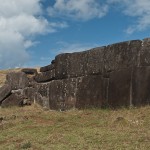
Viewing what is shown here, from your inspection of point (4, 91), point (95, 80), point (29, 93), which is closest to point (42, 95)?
point (29, 93)

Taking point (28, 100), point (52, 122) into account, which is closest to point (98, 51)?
point (52, 122)

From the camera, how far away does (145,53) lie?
40.4 feet

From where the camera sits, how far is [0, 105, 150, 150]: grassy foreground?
28.4ft

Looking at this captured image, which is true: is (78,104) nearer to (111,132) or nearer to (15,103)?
(15,103)

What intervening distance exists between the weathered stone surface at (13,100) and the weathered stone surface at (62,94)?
75.0 inches

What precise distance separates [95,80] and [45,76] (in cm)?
330

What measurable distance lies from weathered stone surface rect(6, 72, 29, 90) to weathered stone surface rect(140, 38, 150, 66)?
7023 millimetres

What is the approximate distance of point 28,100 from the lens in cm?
1738

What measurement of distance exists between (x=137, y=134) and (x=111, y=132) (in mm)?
721

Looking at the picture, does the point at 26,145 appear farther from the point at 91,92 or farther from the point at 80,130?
the point at 91,92

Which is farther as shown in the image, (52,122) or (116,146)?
(52,122)

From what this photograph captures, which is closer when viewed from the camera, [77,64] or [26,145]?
[26,145]

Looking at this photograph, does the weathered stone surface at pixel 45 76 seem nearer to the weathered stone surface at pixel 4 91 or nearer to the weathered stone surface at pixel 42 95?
the weathered stone surface at pixel 42 95

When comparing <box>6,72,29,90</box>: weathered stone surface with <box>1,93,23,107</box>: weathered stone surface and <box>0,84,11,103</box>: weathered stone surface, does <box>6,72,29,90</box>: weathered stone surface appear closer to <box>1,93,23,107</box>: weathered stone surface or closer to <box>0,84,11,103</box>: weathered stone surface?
<box>0,84,11,103</box>: weathered stone surface
